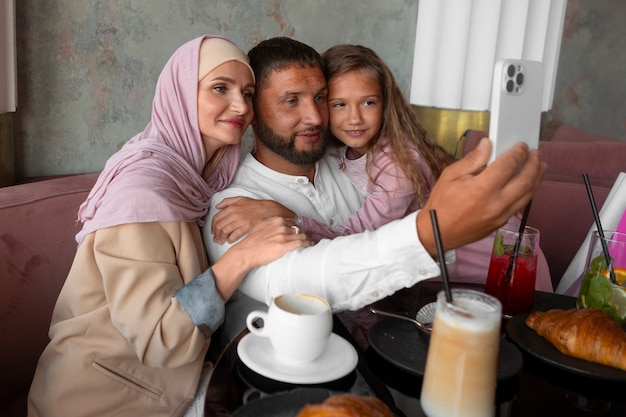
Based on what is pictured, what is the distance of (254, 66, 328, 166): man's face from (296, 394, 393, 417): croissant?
3.66 feet

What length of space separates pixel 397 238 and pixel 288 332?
0.30 m

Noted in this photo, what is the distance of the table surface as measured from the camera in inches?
34.7

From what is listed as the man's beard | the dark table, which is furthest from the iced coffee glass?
the man's beard

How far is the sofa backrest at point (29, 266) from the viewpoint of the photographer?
53.9 inches

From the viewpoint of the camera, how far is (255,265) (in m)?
1.25

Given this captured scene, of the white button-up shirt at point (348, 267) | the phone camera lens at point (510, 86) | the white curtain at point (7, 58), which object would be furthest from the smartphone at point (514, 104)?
the white curtain at point (7, 58)

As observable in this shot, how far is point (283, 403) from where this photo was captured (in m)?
0.79

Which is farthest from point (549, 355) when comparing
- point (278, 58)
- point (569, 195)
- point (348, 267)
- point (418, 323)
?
point (569, 195)

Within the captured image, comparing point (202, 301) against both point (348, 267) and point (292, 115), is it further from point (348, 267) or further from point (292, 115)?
point (292, 115)

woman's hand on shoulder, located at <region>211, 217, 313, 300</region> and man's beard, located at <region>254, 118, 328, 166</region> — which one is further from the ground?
man's beard, located at <region>254, 118, 328, 166</region>

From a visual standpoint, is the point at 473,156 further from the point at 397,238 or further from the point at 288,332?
the point at 288,332

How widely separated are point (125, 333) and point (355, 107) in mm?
985

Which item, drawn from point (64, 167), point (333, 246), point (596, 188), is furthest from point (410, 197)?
point (64, 167)

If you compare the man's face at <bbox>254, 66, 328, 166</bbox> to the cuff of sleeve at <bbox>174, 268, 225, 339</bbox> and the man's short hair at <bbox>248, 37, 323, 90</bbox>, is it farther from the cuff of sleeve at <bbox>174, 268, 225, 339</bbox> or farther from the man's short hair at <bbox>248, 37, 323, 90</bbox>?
the cuff of sleeve at <bbox>174, 268, 225, 339</bbox>
